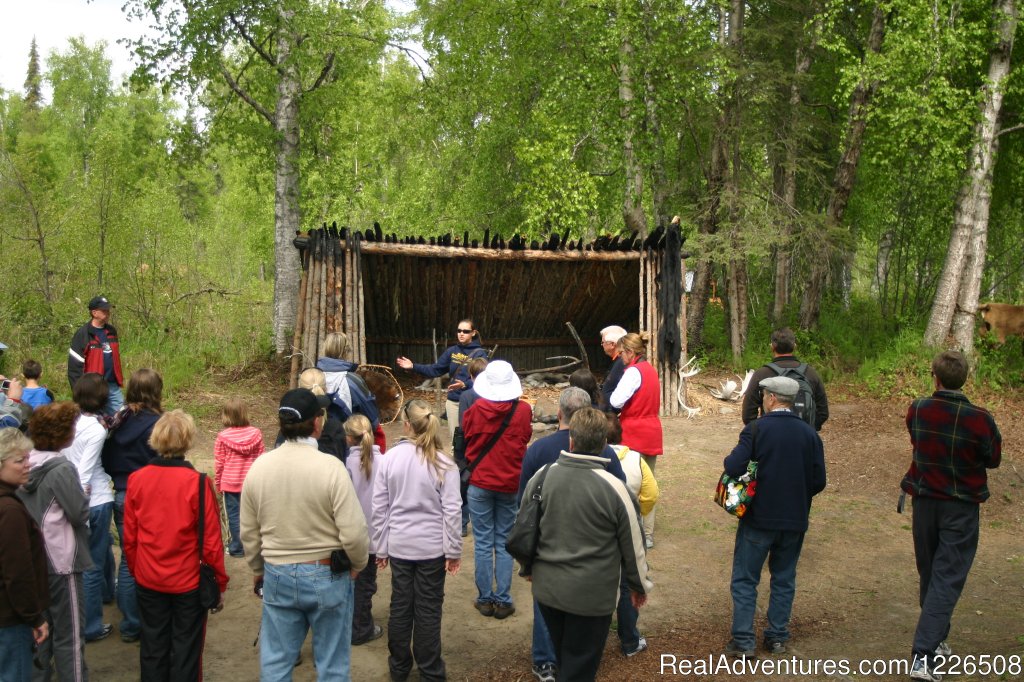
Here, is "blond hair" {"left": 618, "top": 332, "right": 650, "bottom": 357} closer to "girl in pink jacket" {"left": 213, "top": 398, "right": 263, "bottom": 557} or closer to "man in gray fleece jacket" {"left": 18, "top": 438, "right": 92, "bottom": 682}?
"girl in pink jacket" {"left": 213, "top": 398, "right": 263, "bottom": 557}

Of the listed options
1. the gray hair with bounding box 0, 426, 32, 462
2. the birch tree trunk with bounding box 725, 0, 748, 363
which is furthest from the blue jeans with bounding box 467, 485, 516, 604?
the birch tree trunk with bounding box 725, 0, 748, 363

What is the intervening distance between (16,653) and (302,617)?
52.1 inches

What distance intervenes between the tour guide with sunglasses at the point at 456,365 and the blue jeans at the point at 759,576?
13.2 feet

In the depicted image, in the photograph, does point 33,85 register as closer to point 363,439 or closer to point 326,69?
point 326,69

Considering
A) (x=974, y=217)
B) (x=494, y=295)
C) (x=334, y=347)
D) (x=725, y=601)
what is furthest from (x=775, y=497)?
(x=974, y=217)

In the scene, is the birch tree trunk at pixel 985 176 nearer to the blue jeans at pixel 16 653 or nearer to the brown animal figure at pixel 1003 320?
the brown animal figure at pixel 1003 320

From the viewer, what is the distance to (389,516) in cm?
469

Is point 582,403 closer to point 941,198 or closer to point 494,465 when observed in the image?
point 494,465

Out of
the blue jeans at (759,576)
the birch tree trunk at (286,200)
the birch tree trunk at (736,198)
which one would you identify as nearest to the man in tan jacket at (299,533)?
the blue jeans at (759,576)

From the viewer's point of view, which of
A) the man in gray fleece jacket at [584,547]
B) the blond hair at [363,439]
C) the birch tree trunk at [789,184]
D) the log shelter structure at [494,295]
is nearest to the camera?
the man in gray fleece jacket at [584,547]

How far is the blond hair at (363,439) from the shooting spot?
5062 mm

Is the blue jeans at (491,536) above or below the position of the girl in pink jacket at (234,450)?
below

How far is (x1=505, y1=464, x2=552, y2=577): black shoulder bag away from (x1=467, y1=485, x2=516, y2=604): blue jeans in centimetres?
174

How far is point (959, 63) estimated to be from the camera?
43.1 ft
